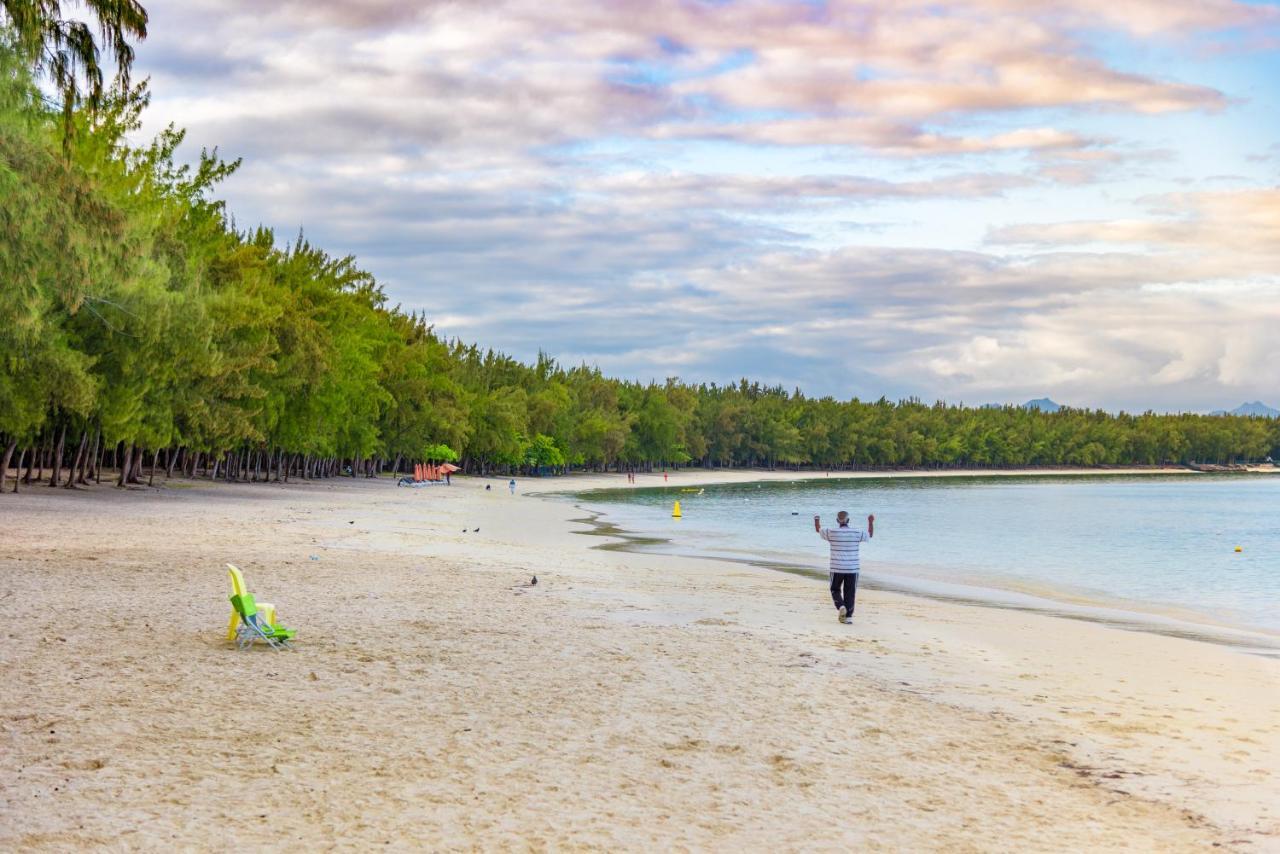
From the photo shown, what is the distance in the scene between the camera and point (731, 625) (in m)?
18.2

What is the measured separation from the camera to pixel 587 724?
1068 centimetres

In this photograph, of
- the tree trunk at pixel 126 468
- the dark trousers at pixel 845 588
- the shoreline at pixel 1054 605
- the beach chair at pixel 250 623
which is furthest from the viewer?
the tree trunk at pixel 126 468

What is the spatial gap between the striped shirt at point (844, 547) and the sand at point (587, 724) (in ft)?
3.44

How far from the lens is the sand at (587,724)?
309 inches

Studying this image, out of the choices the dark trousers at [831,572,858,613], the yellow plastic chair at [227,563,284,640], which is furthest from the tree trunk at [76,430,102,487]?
the dark trousers at [831,572,858,613]

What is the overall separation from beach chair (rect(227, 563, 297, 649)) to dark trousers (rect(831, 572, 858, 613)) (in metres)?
9.85

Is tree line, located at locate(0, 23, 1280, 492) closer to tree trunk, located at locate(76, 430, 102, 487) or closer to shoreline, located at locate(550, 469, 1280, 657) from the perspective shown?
tree trunk, located at locate(76, 430, 102, 487)

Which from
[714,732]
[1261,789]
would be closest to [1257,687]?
[1261,789]

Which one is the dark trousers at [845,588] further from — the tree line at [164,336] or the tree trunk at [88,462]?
the tree trunk at [88,462]

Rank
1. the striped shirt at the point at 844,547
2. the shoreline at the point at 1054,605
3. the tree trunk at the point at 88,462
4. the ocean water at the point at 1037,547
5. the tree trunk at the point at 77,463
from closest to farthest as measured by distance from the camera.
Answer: the striped shirt at the point at 844,547 → the shoreline at the point at 1054,605 → the ocean water at the point at 1037,547 → the tree trunk at the point at 77,463 → the tree trunk at the point at 88,462

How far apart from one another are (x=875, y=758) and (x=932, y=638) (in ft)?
28.9

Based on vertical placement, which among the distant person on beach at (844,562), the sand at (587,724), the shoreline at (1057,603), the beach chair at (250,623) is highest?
the distant person on beach at (844,562)

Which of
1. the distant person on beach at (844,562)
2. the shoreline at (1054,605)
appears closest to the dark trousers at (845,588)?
the distant person on beach at (844,562)

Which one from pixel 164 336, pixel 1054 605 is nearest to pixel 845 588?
pixel 1054 605
